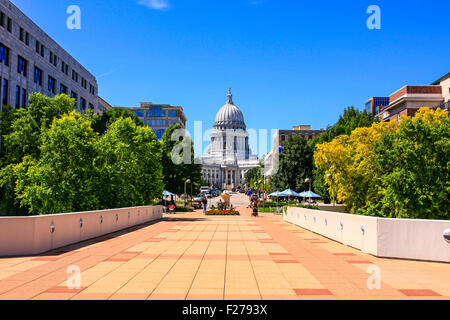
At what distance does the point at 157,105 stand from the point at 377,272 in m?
145

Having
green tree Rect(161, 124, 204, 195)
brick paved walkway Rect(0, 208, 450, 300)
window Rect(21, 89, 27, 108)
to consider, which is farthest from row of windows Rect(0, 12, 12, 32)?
brick paved walkway Rect(0, 208, 450, 300)

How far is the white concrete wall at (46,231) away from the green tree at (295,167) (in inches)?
1980

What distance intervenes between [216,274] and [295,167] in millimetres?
59952

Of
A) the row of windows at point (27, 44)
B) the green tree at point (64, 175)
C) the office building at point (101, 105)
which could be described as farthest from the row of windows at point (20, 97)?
the office building at point (101, 105)

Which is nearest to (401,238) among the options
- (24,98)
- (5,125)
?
(5,125)

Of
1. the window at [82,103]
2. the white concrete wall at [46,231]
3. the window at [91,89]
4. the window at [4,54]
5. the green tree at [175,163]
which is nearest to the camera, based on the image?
the white concrete wall at [46,231]

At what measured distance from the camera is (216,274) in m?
11.3

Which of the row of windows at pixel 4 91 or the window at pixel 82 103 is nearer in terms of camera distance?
the row of windows at pixel 4 91

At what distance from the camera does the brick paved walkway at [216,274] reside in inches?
362

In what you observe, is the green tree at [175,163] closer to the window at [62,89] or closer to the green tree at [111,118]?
the green tree at [111,118]

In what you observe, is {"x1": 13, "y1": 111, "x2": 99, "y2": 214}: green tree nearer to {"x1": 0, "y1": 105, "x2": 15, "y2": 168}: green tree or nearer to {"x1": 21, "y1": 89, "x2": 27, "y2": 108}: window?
{"x1": 0, "y1": 105, "x2": 15, "y2": 168}: green tree

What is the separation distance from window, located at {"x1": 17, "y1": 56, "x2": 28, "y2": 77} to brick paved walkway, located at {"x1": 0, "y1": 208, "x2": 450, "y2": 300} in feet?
126

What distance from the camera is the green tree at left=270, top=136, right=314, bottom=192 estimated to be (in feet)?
229

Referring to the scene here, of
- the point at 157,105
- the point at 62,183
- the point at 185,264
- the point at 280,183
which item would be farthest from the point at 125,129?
the point at 157,105
